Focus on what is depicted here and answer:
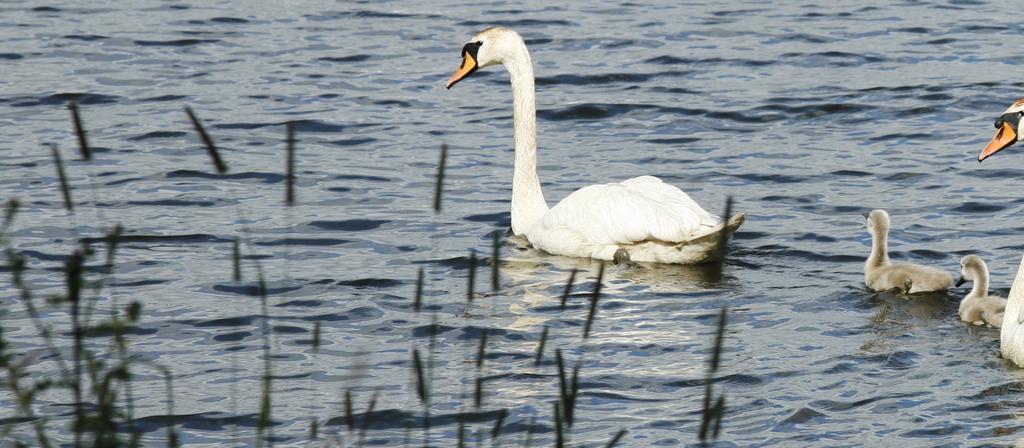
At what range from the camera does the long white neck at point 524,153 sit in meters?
10.7

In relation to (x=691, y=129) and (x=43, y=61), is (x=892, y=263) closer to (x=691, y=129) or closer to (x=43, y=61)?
(x=691, y=129)

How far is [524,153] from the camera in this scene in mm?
11016

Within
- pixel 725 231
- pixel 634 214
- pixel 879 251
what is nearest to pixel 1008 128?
pixel 879 251

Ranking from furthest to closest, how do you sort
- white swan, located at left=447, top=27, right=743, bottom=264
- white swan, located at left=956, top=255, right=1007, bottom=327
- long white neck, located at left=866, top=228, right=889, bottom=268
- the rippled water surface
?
white swan, located at left=447, top=27, right=743, bottom=264, long white neck, located at left=866, top=228, right=889, bottom=268, white swan, located at left=956, top=255, right=1007, bottom=327, the rippled water surface

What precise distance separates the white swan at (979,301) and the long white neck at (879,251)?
523 mm

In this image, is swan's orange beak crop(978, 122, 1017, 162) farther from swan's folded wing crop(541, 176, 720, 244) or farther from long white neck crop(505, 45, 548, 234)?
long white neck crop(505, 45, 548, 234)

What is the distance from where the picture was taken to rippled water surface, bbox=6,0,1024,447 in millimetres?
7102

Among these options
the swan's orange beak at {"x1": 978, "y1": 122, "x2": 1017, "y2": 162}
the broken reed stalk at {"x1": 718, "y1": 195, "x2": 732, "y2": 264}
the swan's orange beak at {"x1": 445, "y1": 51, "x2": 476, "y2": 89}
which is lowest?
the swan's orange beak at {"x1": 445, "y1": 51, "x2": 476, "y2": 89}

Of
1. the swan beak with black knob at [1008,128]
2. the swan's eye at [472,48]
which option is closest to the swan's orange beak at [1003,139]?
the swan beak with black knob at [1008,128]

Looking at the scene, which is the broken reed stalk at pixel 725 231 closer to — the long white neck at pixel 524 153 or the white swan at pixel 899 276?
the white swan at pixel 899 276

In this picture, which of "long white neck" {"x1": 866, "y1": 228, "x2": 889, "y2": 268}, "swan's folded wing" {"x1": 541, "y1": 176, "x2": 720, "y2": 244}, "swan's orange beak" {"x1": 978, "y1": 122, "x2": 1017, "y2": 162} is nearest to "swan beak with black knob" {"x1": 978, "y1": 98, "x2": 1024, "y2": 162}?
"swan's orange beak" {"x1": 978, "y1": 122, "x2": 1017, "y2": 162}

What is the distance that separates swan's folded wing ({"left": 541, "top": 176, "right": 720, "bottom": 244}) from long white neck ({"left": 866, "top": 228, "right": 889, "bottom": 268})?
90cm

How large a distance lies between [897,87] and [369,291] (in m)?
7.26

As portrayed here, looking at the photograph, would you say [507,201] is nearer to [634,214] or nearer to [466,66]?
[466,66]
